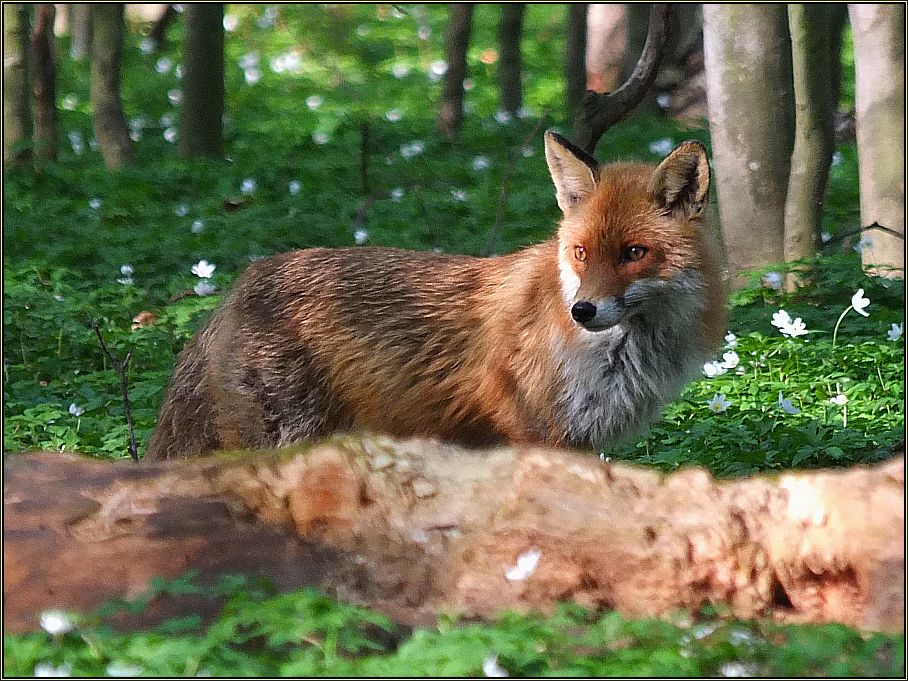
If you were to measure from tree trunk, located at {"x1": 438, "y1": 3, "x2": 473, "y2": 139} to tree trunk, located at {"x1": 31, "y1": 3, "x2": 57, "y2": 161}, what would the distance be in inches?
199

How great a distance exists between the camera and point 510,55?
15.9 m

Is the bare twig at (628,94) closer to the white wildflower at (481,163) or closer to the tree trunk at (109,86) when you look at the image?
the white wildflower at (481,163)

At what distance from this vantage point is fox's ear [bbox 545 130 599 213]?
5266 mm

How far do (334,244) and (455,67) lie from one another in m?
5.41

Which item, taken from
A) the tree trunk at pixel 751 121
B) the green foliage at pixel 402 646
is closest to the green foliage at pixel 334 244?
the green foliage at pixel 402 646

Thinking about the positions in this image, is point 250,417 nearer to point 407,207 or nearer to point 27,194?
point 407,207

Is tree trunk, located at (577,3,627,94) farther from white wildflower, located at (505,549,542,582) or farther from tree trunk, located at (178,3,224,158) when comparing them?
white wildflower, located at (505,549,542,582)

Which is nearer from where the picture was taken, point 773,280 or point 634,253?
point 634,253

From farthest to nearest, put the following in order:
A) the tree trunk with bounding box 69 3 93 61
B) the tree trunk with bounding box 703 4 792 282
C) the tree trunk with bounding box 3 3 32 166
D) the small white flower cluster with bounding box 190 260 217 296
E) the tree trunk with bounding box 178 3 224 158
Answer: the tree trunk with bounding box 69 3 93 61 → the tree trunk with bounding box 178 3 224 158 → the tree trunk with bounding box 3 3 32 166 → the tree trunk with bounding box 703 4 792 282 → the small white flower cluster with bounding box 190 260 217 296

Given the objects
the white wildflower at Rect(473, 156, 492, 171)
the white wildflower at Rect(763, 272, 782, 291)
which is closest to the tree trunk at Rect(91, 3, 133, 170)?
the white wildflower at Rect(473, 156, 492, 171)

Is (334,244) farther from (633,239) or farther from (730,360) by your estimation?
(633,239)

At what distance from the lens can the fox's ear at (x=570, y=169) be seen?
5.27m

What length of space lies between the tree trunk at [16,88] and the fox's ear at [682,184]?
878cm

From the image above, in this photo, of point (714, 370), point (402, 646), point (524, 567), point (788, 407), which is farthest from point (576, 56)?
point (402, 646)
